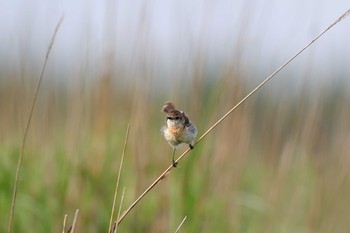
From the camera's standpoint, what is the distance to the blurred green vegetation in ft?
9.25

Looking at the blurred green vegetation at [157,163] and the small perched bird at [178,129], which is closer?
the small perched bird at [178,129]

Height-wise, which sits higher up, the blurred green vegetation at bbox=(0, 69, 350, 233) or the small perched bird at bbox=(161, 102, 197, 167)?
the small perched bird at bbox=(161, 102, 197, 167)

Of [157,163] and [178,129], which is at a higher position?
[178,129]

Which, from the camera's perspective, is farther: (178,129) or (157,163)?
(157,163)

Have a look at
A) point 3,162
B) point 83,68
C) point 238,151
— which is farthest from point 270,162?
point 3,162

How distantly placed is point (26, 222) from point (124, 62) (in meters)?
0.84

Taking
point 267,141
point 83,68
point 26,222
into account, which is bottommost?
point 26,222

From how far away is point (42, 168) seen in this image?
3.24 m

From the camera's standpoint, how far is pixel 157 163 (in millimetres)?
2971

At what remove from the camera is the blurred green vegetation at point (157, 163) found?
111 inches

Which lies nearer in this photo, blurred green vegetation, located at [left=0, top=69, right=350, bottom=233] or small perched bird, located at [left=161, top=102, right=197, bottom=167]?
small perched bird, located at [left=161, top=102, right=197, bottom=167]

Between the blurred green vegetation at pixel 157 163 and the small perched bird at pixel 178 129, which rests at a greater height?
the small perched bird at pixel 178 129

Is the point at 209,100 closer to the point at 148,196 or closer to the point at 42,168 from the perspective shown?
the point at 148,196

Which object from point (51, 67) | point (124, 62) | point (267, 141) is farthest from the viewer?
point (51, 67)
